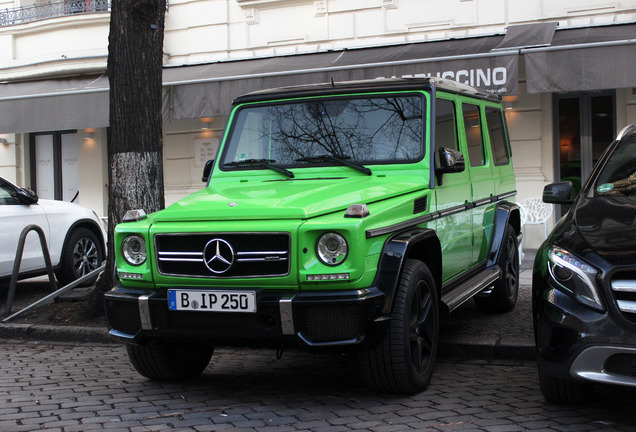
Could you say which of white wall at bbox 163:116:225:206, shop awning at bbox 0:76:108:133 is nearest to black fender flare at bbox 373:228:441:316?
shop awning at bbox 0:76:108:133

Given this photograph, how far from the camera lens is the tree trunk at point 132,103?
7.17 meters

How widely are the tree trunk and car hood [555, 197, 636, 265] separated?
4.13 metres

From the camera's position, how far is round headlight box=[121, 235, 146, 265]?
4.61 meters

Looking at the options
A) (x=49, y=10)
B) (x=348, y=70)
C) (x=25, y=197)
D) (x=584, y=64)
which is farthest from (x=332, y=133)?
(x=49, y=10)

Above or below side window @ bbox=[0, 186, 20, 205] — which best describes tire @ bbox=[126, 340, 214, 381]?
below

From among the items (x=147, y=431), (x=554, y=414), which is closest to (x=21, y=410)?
(x=147, y=431)

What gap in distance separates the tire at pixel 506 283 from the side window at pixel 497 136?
0.66 meters

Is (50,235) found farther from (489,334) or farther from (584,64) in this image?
(584,64)

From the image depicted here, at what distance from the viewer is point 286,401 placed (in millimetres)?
4668

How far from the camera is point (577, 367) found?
377 cm

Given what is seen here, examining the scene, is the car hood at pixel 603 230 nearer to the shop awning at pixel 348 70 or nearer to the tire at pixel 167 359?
the tire at pixel 167 359

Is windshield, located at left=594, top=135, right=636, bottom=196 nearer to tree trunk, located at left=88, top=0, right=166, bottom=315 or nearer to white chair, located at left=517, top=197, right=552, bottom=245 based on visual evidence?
tree trunk, located at left=88, top=0, right=166, bottom=315

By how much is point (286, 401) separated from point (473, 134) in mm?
2853

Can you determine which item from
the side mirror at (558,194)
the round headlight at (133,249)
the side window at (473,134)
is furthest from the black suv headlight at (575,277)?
the round headlight at (133,249)
